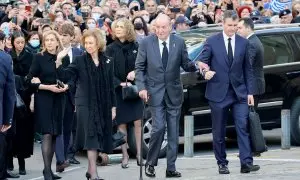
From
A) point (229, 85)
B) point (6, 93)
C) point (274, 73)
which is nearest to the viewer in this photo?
point (6, 93)

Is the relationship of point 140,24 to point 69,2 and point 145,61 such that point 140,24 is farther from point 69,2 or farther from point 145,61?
point 69,2

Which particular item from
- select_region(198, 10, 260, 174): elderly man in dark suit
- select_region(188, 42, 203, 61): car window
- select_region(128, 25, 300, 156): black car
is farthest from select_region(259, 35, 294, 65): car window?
select_region(198, 10, 260, 174): elderly man in dark suit

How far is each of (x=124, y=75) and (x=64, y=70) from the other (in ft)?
4.87

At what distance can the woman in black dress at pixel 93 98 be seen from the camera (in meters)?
14.8

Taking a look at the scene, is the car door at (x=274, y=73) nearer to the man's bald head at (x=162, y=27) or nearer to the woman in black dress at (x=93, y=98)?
the man's bald head at (x=162, y=27)

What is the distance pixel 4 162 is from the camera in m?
15.7

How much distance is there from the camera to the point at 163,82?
49.1ft

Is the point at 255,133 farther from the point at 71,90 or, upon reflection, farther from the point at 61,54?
the point at 61,54

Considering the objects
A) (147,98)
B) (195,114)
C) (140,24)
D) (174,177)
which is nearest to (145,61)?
(147,98)

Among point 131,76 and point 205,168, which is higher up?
point 131,76

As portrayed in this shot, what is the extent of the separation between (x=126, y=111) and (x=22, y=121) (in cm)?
151

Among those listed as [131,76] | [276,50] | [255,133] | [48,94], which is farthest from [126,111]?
[276,50]

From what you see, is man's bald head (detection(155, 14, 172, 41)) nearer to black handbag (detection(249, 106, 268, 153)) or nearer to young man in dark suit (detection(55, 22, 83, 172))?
black handbag (detection(249, 106, 268, 153))

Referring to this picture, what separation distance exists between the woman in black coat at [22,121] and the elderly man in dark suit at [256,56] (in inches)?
127
